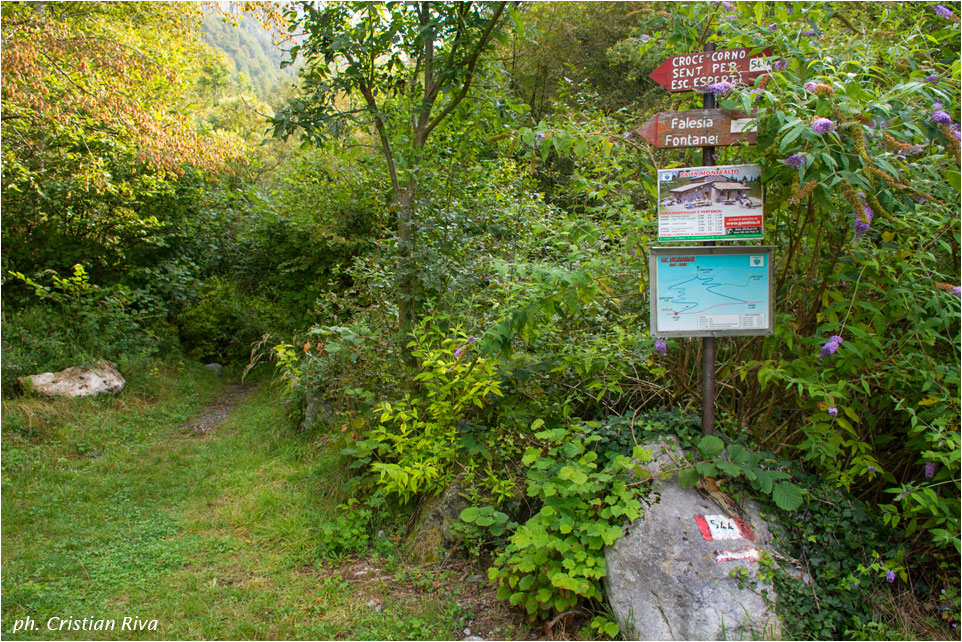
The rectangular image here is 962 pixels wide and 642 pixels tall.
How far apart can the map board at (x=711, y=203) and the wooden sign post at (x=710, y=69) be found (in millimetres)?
458

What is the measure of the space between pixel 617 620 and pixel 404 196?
11.7ft

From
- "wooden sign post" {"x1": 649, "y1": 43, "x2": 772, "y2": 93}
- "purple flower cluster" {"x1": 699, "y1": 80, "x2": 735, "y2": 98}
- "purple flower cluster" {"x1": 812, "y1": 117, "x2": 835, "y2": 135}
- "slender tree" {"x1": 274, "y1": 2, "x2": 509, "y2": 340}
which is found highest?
"slender tree" {"x1": 274, "y1": 2, "x2": 509, "y2": 340}

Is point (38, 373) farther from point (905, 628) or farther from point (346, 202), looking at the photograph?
point (905, 628)

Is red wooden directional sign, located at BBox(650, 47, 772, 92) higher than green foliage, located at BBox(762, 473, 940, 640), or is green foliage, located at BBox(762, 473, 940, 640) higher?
red wooden directional sign, located at BBox(650, 47, 772, 92)

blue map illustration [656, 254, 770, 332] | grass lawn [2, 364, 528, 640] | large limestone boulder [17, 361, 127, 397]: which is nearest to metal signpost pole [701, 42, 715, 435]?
blue map illustration [656, 254, 770, 332]

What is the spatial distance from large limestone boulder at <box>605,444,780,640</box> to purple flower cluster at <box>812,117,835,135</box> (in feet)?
5.39

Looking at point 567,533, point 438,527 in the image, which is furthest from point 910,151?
point 438,527

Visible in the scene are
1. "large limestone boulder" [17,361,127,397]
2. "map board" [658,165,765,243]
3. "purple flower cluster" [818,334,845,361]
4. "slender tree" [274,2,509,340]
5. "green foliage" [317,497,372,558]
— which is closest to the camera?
"purple flower cluster" [818,334,845,361]

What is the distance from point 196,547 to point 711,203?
11.5 ft

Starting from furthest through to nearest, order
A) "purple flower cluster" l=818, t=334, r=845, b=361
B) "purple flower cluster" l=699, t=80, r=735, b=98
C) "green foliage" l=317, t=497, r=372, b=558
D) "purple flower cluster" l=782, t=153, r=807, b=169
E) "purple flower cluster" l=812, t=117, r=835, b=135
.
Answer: "green foliage" l=317, t=497, r=372, b=558
"purple flower cluster" l=699, t=80, r=735, b=98
"purple flower cluster" l=818, t=334, r=845, b=361
"purple flower cluster" l=782, t=153, r=807, b=169
"purple flower cluster" l=812, t=117, r=835, b=135

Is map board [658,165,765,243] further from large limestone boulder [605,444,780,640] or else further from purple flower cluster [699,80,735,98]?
large limestone boulder [605,444,780,640]

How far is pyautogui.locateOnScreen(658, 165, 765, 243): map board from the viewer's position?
10.1 ft

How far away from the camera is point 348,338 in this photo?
431cm

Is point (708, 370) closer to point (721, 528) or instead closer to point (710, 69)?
point (721, 528)
